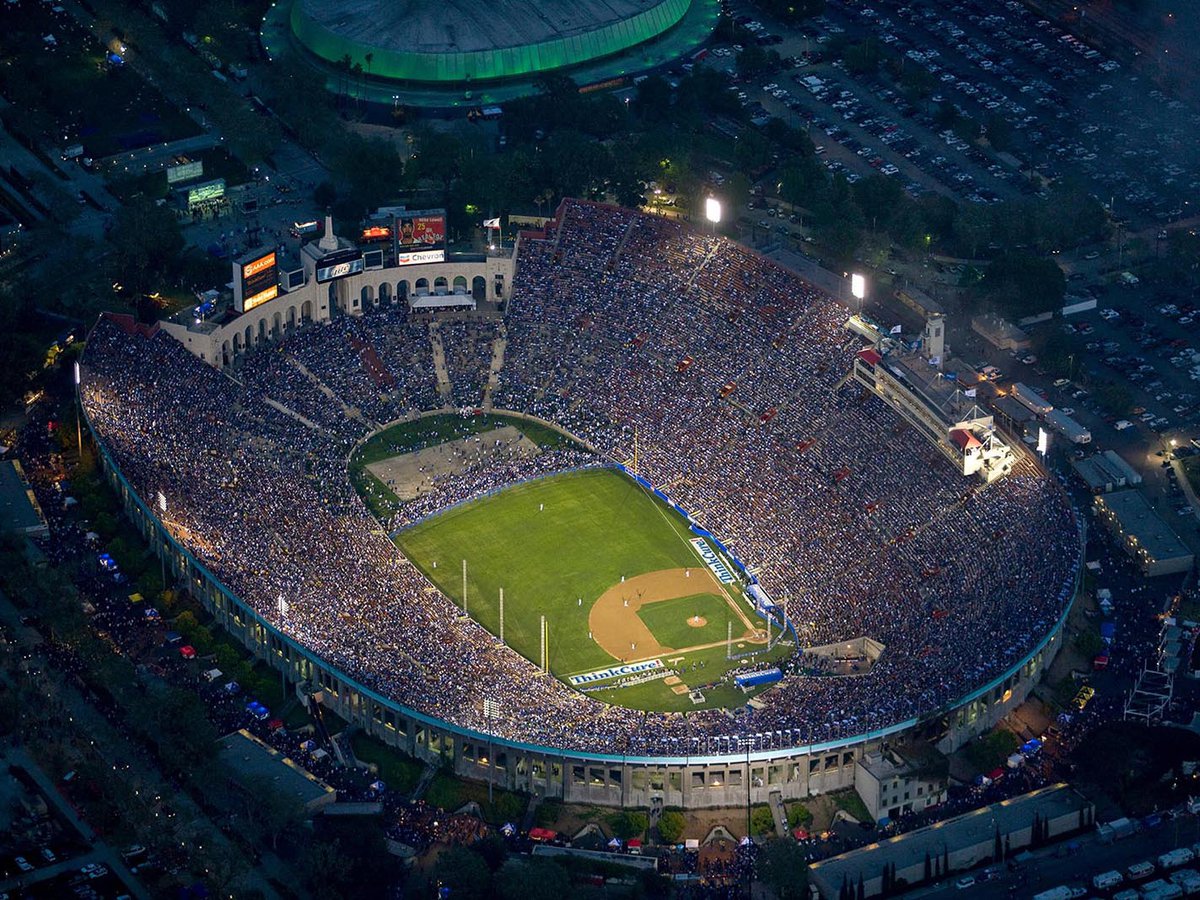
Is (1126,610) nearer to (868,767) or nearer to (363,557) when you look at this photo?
(868,767)

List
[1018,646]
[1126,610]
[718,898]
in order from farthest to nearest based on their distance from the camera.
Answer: [1126,610]
[1018,646]
[718,898]

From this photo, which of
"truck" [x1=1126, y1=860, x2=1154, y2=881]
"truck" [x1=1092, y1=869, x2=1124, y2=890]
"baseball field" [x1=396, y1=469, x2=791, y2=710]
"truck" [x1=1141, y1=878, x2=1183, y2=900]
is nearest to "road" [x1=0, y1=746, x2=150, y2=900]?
"baseball field" [x1=396, y1=469, x2=791, y2=710]

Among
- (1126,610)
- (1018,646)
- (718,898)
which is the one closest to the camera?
(718,898)

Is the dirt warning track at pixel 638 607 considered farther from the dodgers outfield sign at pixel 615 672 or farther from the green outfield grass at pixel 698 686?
the green outfield grass at pixel 698 686

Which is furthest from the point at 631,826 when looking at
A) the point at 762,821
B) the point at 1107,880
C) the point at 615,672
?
the point at 1107,880

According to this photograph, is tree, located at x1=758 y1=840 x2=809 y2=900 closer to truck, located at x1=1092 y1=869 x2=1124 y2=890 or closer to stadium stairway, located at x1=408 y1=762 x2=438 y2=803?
truck, located at x1=1092 y1=869 x2=1124 y2=890

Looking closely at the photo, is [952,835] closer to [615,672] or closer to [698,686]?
[698,686]

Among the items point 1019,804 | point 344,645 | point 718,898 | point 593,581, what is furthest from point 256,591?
point 1019,804
